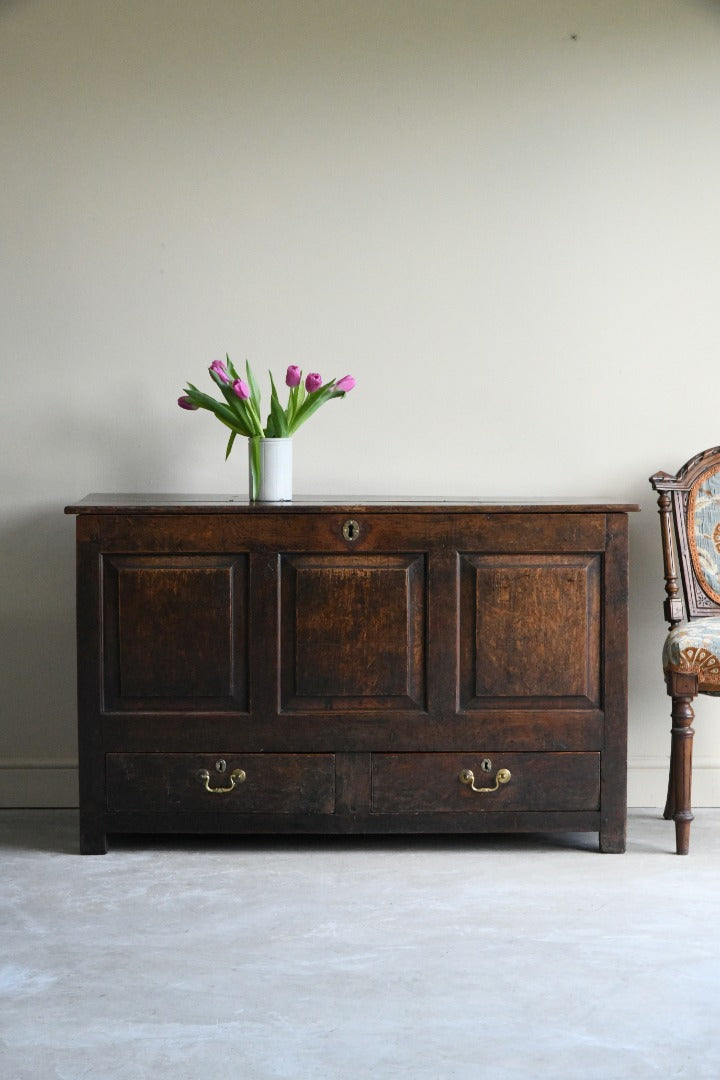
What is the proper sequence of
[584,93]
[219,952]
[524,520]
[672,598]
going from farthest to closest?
[584,93], [672,598], [524,520], [219,952]

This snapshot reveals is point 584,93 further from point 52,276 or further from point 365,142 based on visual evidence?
point 52,276

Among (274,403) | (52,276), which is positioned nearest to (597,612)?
(274,403)

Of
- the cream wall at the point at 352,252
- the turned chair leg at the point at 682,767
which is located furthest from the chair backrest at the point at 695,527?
the turned chair leg at the point at 682,767

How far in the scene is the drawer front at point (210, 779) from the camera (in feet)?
9.81

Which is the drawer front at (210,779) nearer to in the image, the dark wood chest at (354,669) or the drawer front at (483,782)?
the dark wood chest at (354,669)

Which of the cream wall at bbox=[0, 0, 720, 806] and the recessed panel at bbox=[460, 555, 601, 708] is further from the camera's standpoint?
the cream wall at bbox=[0, 0, 720, 806]

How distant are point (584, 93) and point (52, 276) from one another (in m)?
1.70

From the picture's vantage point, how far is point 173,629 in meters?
2.97

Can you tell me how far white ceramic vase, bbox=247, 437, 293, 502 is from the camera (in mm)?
3078

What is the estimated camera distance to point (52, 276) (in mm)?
3467

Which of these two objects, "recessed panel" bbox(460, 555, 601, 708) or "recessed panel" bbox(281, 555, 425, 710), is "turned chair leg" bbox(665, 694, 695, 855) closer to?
Result: "recessed panel" bbox(460, 555, 601, 708)

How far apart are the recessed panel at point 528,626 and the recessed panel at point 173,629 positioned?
601 mm

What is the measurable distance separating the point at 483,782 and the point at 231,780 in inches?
25.9

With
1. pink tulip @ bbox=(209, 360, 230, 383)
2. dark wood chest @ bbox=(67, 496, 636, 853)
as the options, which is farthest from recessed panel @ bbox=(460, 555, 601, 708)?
pink tulip @ bbox=(209, 360, 230, 383)
